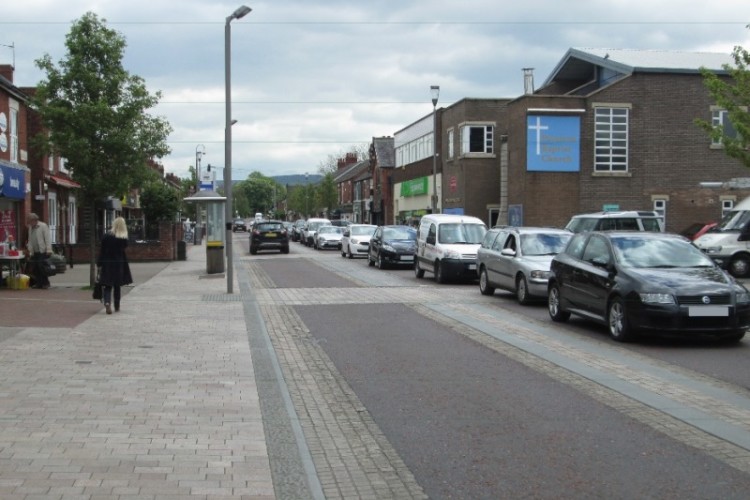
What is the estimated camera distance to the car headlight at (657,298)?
36.0ft

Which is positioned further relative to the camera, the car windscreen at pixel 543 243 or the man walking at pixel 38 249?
the man walking at pixel 38 249

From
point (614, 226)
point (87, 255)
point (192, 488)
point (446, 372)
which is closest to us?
point (192, 488)

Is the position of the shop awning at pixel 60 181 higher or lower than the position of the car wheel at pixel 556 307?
higher

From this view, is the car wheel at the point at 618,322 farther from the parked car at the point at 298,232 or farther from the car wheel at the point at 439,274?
the parked car at the point at 298,232

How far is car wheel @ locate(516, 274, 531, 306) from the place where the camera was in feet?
55.0

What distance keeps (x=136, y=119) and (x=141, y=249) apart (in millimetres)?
14583

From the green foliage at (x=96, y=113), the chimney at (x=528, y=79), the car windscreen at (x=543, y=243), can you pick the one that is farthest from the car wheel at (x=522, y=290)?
the chimney at (x=528, y=79)

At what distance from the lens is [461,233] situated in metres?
23.5

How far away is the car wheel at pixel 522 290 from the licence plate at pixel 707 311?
585cm

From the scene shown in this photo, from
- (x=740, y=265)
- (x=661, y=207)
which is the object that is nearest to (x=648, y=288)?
(x=740, y=265)

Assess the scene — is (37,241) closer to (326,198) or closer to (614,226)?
(614,226)

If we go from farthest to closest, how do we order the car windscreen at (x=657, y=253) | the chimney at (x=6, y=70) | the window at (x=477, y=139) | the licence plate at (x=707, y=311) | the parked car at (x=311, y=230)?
the parked car at (x=311, y=230), the window at (x=477, y=139), the chimney at (x=6, y=70), the car windscreen at (x=657, y=253), the licence plate at (x=707, y=311)

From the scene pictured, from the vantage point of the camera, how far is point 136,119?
64.9 ft

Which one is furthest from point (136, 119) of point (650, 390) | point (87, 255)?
point (650, 390)
